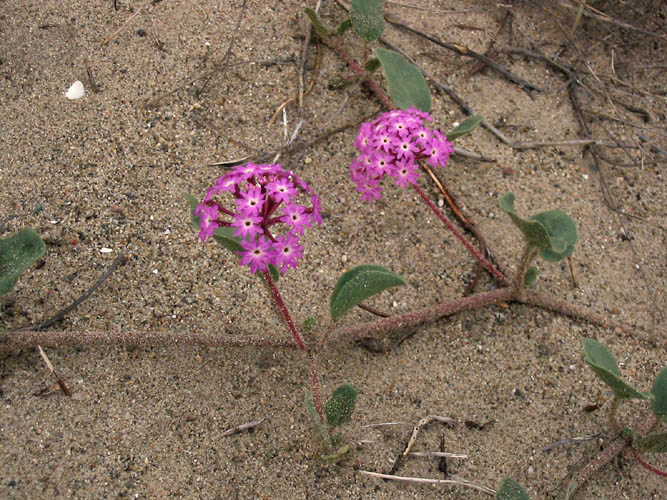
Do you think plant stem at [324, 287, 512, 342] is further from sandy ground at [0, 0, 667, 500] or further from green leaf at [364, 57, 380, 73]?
green leaf at [364, 57, 380, 73]

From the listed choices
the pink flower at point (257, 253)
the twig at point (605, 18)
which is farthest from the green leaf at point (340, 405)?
the twig at point (605, 18)

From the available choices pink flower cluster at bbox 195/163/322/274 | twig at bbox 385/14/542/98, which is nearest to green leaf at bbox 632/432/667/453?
pink flower cluster at bbox 195/163/322/274

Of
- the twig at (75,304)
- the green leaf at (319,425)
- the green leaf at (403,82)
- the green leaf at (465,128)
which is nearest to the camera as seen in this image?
the green leaf at (319,425)

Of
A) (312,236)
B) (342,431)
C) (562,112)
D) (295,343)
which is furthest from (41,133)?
(562,112)

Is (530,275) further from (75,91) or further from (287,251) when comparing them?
(75,91)

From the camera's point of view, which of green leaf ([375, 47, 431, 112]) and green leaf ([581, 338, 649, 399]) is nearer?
green leaf ([581, 338, 649, 399])

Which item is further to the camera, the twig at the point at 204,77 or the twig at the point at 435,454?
the twig at the point at 204,77

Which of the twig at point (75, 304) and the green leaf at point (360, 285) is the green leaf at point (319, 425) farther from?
the twig at point (75, 304)
